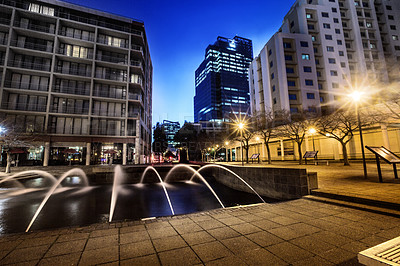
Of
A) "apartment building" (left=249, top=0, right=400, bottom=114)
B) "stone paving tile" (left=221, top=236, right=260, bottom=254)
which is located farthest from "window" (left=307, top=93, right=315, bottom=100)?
"stone paving tile" (left=221, top=236, right=260, bottom=254)

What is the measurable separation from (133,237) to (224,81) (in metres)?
135

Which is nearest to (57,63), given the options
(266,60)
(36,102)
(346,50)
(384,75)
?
(36,102)

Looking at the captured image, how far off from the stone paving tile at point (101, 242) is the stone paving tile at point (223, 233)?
182cm

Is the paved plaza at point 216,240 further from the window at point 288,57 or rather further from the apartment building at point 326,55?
the window at point 288,57

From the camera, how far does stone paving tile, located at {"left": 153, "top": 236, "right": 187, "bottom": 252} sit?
2.98m

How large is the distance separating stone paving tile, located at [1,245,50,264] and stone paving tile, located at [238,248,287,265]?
3.17m

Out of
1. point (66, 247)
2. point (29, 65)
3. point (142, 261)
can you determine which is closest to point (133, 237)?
point (142, 261)

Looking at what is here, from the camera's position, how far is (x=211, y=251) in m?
2.84

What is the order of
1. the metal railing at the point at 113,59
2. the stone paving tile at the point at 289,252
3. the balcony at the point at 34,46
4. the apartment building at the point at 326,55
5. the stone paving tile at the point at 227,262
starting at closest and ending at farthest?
the stone paving tile at the point at 227,262 < the stone paving tile at the point at 289,252 < the balcony at the point at 34,46 < the metal railing at the point at 113,59 < the apartment building at the point at 326,55

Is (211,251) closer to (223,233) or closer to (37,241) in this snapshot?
(223,233)

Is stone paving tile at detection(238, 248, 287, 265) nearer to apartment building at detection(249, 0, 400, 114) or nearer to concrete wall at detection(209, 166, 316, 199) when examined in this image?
concrete wall at detection(209, 166, 316, 199)

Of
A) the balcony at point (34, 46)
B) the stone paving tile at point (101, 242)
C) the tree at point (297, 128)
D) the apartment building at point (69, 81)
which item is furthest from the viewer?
the balcony at point (34, 46)

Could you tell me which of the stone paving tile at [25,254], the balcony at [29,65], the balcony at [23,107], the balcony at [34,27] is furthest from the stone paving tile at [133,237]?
the balcony at [34,27]

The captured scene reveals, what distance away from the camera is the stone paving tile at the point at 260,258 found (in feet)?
8.21
